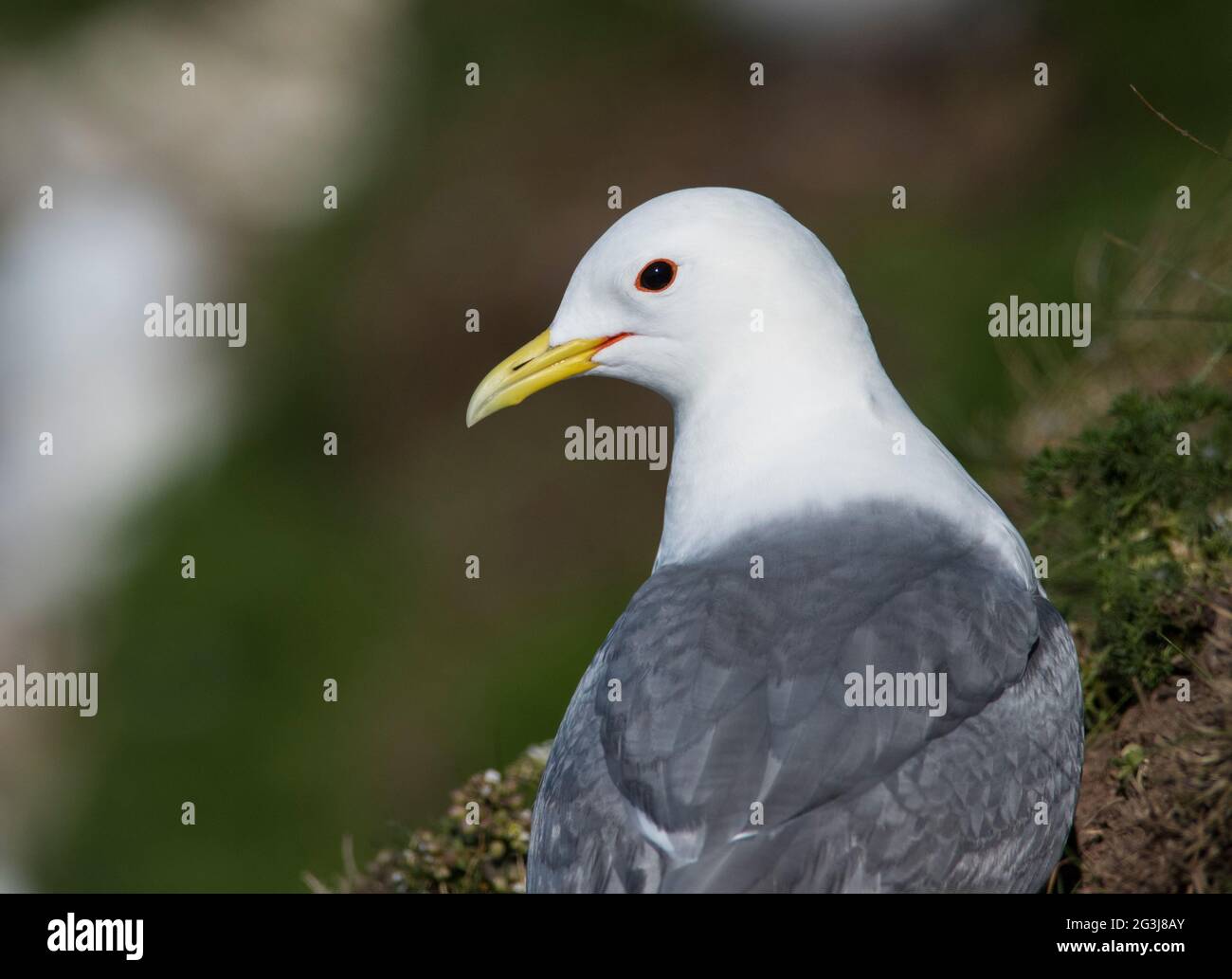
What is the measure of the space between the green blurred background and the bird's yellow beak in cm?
404

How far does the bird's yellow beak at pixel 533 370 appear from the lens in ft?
15.0

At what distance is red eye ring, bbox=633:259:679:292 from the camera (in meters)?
4.36

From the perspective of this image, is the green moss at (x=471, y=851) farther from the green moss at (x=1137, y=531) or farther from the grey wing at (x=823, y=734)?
the green moss at (x=1137, y=531)

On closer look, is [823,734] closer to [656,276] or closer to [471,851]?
[656,276]

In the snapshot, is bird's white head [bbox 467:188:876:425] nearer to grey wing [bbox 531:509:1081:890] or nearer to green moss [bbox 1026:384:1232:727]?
grey wing [bbox 531:509:1081:890]

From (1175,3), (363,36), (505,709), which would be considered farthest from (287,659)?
(1175,3)

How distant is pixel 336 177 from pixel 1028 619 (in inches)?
417

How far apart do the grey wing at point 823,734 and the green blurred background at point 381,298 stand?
454 centimetres

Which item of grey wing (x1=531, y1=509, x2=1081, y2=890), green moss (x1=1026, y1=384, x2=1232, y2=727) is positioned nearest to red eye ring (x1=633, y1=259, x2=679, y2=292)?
grey wing (x1=531, y1=509, x2=1081, y2=890)

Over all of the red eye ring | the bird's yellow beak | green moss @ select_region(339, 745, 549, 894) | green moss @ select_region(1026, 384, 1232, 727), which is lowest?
green moss @ select_region(339, 745, 549, 894)

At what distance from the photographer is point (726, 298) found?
4336 millimetres

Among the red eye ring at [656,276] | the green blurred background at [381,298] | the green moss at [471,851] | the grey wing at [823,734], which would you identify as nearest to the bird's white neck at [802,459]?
the grey wing at [823,734]

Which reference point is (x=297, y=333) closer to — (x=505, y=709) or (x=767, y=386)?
(x=505, y=709)

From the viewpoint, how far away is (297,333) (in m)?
12.3
